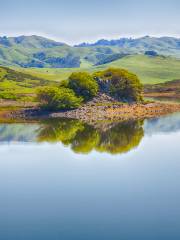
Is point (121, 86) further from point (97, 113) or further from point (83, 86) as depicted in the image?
point (97, 113)

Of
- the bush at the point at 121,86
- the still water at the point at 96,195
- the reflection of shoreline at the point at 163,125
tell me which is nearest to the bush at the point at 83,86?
the bush at the point at 121,86

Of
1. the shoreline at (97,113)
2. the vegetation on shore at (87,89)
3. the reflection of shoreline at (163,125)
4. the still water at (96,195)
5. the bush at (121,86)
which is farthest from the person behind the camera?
the bush at (121,86)

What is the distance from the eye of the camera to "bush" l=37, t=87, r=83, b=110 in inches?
4213

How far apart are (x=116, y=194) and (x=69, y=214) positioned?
21.0 feet

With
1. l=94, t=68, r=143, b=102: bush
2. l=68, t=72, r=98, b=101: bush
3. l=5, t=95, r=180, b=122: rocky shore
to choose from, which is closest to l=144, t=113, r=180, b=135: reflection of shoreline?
l=5, t=95, r=180, b=122: rocky shore

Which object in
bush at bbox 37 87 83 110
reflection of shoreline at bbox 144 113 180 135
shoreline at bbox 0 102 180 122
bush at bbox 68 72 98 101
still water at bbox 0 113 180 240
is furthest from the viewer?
bush at bbox 68 72 98 101

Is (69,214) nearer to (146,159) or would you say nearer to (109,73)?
(146,159)

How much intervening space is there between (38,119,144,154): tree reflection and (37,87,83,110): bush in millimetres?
9336

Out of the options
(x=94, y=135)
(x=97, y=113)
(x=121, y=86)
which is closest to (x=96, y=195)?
(x=94, y=135)

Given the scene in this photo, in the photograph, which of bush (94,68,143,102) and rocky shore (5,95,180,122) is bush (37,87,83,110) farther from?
bush (94,68,143,102)

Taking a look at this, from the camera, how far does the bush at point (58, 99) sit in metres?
107

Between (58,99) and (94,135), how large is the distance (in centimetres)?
3210

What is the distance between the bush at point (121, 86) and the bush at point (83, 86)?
4646mm

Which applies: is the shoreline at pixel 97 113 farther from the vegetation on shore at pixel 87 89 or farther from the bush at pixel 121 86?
the bush at pixel 121 86
